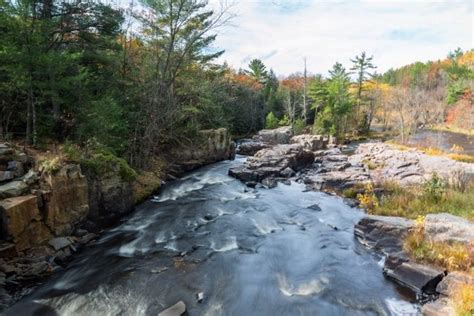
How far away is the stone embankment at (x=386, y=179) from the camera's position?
6621mm

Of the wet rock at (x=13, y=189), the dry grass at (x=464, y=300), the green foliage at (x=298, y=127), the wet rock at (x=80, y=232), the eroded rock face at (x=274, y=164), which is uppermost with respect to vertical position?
the green foliage at (x=298, y=127)

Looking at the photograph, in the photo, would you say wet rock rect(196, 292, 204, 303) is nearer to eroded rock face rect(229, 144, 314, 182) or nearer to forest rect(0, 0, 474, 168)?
forest rect(0, 0, 474, 168)

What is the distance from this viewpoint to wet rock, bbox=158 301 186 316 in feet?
18.2

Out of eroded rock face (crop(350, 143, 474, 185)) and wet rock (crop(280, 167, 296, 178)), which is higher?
eroded rock face (crop(350, 143, 474, 185))

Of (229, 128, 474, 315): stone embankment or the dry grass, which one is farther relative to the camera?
(229, 128, 474, 315): stone embankment

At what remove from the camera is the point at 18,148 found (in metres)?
9.24

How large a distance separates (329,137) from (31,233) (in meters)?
30.2

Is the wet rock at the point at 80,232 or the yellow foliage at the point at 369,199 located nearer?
the wet rock at the point at 80,232

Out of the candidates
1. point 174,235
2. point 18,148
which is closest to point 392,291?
point 174,235

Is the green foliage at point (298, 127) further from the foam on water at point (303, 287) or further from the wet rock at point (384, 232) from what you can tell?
the foam on water at point (303, 287)

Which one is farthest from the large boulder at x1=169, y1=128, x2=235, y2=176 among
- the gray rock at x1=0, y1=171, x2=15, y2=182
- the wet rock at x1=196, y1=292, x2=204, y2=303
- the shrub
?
the shrub

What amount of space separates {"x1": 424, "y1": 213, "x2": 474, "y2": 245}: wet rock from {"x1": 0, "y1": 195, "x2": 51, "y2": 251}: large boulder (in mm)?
10058

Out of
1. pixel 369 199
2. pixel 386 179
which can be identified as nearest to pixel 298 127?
pixel 386 179

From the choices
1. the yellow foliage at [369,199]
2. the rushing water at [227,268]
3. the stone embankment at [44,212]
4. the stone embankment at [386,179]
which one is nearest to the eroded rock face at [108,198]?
the stone embankment at [44,212]
